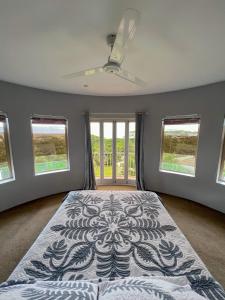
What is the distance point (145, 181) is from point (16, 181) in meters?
3.07

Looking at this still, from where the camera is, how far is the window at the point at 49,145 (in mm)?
3566

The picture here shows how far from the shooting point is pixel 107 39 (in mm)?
1590

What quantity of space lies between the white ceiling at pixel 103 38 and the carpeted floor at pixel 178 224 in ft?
8.29

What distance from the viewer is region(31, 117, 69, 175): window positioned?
357cm

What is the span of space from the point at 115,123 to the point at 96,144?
2.63 feet

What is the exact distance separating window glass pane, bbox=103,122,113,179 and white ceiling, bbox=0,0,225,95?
1726 millimetres

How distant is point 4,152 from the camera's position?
3.05 meters

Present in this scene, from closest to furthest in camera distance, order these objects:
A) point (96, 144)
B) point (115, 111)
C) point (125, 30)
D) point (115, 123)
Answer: point (125, 30) < point (115, 111) < point (115, 123) < point (96, 144)

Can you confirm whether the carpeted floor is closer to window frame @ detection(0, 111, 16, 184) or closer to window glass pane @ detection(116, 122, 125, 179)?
window frame @ detection(0, 111, 16, 184)

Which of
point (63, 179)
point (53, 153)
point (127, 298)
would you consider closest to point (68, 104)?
point (53, 153)

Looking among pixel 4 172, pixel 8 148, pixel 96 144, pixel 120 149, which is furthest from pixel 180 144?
pixel 4 172

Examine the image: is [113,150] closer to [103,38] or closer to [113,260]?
[103,38]

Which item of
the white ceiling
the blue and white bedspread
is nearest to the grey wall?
the white ceiling

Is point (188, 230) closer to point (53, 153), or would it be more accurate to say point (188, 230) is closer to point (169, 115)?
point (169, 115)
